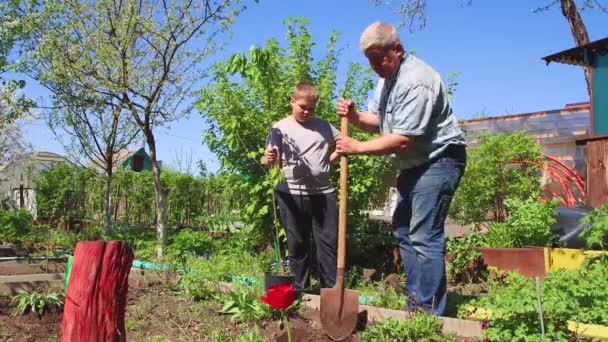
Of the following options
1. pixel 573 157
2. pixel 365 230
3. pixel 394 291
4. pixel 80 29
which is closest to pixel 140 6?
pixel 80 29

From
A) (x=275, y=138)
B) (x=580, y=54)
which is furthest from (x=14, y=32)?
(x=580, y=54)

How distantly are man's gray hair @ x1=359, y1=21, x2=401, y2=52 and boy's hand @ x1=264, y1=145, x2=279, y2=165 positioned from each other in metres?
1.15

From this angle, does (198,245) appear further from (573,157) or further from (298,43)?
(573,157)

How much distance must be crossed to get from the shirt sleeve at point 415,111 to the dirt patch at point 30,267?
4122mm

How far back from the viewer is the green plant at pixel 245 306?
3.63m

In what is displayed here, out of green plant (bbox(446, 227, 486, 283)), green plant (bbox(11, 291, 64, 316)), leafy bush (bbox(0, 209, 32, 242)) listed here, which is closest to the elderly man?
green plant (bbox(446, 227, 486, 283))

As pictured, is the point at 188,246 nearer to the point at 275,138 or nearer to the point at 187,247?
the point at 187,247

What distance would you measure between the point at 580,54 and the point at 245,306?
9.04 meters

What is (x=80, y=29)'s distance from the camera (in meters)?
7.65

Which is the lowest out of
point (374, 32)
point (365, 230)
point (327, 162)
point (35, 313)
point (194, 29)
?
point (35, 313)

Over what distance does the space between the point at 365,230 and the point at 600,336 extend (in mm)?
3503

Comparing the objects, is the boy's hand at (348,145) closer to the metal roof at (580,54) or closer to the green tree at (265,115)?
the green tree at (265,115)

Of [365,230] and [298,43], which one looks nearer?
[298,43]

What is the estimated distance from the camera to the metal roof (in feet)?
32.2
